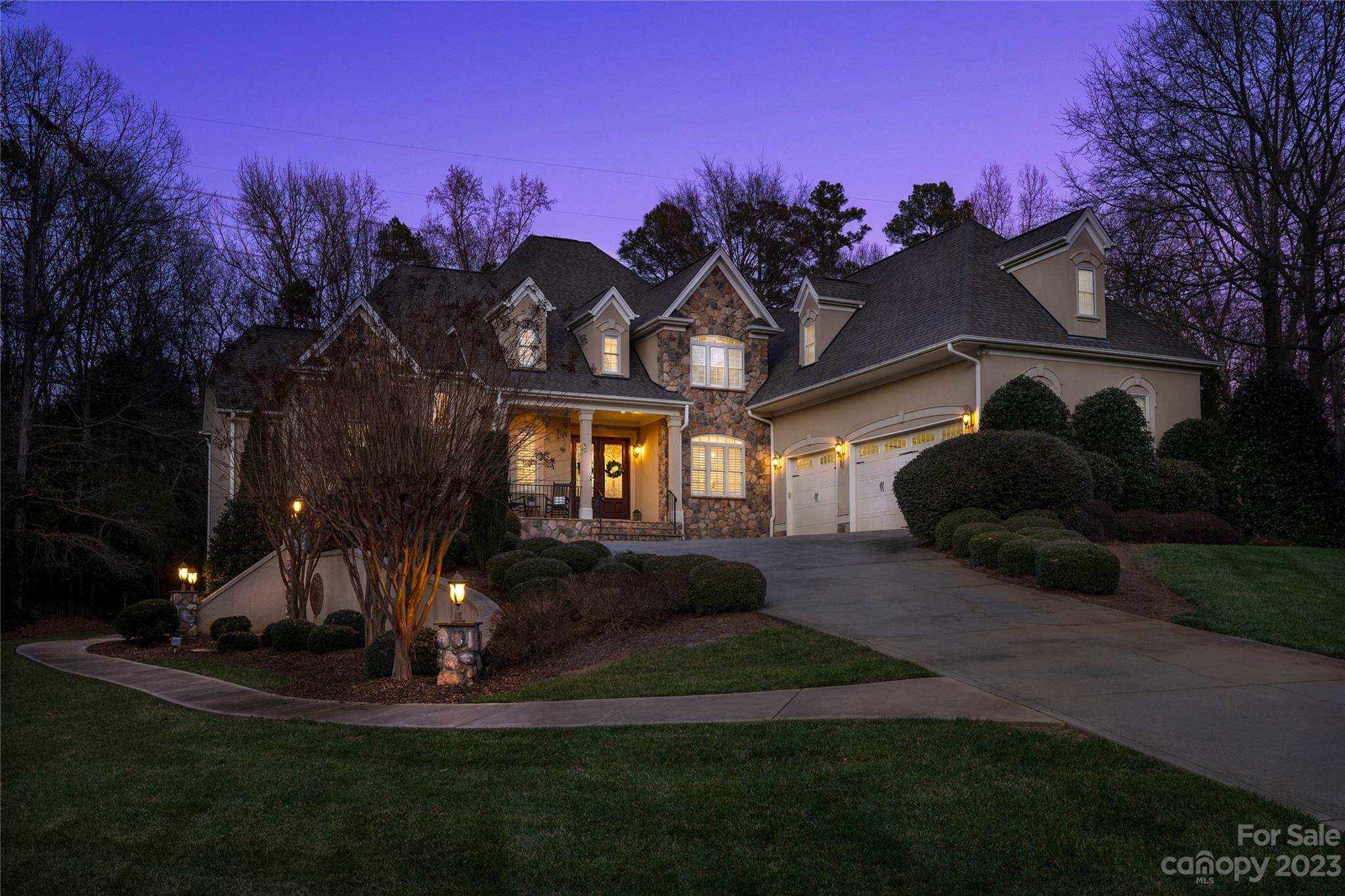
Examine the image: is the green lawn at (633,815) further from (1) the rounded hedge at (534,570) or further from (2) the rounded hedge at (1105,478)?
(2) the rounded hedge at (1105,478)

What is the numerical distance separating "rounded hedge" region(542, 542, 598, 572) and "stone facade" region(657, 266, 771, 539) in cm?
999

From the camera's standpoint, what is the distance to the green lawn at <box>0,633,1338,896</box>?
4984 millimetres

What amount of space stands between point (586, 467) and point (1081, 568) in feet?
43.3

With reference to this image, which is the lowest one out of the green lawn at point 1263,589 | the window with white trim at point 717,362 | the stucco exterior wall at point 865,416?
the green lawn at point 1263,589

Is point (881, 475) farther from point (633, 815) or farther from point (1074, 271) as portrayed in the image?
point (633, 815)

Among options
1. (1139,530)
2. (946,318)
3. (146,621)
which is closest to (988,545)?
(1139,530)

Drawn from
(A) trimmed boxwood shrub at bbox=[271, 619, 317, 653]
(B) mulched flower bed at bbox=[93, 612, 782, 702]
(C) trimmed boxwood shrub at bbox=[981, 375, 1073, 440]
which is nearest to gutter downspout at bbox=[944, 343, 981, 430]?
(C) trimmed boxwood shrub at bbox=[981, 375, 1073, 440]

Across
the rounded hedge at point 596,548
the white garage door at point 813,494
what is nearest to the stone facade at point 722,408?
the white garage door at point 813,494

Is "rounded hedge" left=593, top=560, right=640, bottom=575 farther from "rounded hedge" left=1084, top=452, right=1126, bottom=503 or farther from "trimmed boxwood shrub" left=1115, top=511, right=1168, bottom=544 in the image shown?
"rounded hedge" left=1084, top=452, right=1126, bottom=503

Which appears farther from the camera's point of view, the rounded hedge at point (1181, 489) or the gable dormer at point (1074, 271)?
the gable dormer at point (1074, 271)

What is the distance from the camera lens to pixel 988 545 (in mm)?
14922

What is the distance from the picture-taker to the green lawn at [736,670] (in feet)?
30.3

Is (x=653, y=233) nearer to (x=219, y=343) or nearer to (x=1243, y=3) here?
(x=219, y=343)

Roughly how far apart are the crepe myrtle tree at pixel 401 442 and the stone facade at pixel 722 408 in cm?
1364
